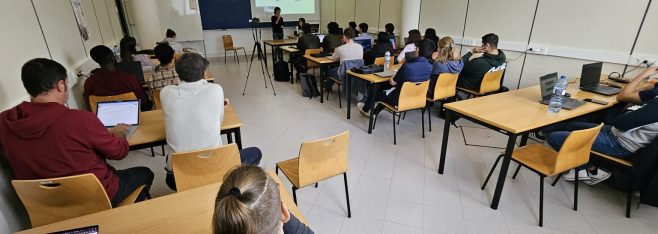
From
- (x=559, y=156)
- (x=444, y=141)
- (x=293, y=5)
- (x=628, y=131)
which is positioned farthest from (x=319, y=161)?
(x=293, y=5)

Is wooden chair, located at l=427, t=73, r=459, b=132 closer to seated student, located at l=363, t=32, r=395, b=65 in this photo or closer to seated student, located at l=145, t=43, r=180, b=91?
seated student, located at l=363, t=32, r=395, b=65

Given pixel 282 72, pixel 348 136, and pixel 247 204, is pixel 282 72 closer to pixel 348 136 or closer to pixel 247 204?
pixel 348 136

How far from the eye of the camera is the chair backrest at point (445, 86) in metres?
3.89

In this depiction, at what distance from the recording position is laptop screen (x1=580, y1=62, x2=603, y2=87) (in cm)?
330

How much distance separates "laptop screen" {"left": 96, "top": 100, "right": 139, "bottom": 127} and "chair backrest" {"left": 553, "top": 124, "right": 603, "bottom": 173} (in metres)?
3.12

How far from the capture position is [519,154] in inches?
100.0

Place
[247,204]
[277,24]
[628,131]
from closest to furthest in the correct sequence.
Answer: [247,204], [628,131], [277,24]

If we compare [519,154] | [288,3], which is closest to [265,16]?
[288,3]

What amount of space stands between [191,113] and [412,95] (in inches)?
101

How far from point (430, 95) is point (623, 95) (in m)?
1.88

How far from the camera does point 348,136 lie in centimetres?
212

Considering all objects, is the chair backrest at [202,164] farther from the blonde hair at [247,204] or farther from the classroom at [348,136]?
the blonde hair at [247,204]

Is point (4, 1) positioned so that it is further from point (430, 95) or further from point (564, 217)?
point (564, 217)

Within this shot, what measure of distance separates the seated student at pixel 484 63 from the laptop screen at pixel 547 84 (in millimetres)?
1091
